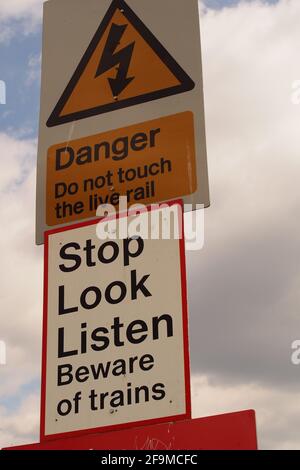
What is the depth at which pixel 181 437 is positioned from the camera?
3.19 metres

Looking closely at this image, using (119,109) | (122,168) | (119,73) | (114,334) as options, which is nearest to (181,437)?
(114,334)

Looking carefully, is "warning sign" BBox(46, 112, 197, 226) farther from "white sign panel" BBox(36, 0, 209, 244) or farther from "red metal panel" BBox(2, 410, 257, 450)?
"red metal panel" BBox(2, 410, 257, 450)

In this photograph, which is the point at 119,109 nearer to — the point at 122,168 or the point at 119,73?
the point at 119,73

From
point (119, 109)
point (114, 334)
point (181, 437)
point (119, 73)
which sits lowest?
point (181, 437)

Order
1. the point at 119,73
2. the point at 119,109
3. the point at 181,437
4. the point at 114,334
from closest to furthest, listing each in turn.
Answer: the point at 181,437 < the point at 114,334 < the point at 119,109 < the point at 119,73

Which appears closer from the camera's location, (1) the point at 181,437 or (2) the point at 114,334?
(1) the point at 181,437

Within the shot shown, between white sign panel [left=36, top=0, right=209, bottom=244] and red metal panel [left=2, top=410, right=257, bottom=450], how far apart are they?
1.23m

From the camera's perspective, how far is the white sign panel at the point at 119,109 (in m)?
4.18

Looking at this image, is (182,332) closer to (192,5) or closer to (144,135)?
(144,135)

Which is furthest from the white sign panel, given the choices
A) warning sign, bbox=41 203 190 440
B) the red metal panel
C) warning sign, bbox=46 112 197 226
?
the red metal panel

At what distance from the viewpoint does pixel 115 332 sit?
3.70m

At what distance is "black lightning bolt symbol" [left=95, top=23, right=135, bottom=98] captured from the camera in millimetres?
4570

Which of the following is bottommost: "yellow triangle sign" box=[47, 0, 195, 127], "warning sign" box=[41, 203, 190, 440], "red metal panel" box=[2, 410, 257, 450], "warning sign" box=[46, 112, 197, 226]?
"red metal panel" box=[2, 410, 257, 450]

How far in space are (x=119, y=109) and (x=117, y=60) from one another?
1.10 ft
